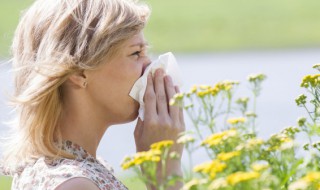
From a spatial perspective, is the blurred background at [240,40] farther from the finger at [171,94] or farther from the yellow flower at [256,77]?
the yellow flower at [256,77]

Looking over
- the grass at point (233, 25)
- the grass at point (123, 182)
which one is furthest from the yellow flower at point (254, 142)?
the grass at point (233, 25)

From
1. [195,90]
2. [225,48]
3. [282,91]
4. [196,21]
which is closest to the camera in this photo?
[195,90]

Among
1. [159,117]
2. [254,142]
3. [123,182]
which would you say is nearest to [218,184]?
[254,142]

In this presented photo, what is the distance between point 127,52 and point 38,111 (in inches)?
8.7

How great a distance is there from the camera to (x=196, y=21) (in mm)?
13891

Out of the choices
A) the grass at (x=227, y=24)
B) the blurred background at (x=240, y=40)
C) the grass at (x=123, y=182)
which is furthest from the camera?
the grass at (x=227, y=24)

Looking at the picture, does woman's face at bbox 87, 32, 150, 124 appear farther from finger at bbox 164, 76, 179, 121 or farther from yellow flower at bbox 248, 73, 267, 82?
yellow flower at bbox 248, 73, 267, 82

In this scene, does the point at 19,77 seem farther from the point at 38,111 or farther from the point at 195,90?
the point at 195,90

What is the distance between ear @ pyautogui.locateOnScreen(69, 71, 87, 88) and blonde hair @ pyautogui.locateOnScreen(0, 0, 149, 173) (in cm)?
1

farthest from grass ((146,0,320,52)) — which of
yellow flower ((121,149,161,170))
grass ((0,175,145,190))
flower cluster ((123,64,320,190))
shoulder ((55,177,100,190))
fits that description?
yellow flower ((121,149,161,170))

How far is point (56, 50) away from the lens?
6.29 feet

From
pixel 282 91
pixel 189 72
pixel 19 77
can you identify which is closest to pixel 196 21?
pixel 189 72

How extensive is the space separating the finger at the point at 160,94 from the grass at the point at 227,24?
9671 mm

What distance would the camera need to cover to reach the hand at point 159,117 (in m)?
1.88
